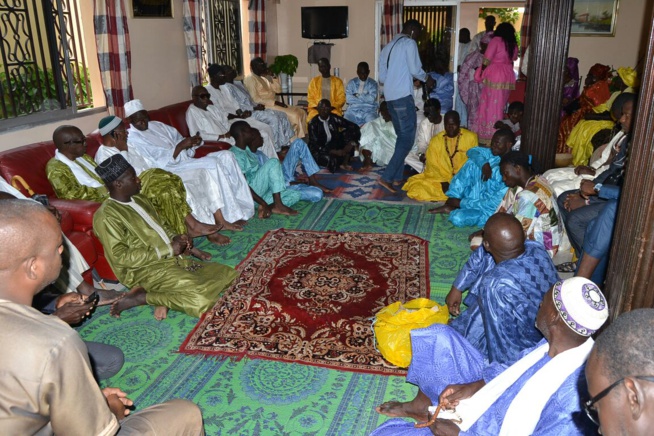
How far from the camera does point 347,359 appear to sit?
3164 mm

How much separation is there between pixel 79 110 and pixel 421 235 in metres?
3.83

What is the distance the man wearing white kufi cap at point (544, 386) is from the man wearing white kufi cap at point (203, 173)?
352 centimetres

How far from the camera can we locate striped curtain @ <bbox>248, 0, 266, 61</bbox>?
9.54 meters

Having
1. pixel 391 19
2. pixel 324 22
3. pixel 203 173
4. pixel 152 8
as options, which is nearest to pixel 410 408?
pixel 203 173

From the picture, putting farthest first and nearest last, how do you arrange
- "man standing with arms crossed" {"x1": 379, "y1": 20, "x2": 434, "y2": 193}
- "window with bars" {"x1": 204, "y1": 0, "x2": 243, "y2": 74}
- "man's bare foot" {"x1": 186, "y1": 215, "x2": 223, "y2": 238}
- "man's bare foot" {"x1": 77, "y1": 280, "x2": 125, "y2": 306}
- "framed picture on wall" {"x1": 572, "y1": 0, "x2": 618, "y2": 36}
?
1. "framed picture on wall" {"x1": 572, "y1": 0, "x2": 618, "y2": 36}
2. "window with bars" {"x1": 204, "y1": 0, "x2": 243, "y2": 74}
3. "man standing with arms crossed" {"x1": 379, "y1": 20, "x2": 434, "y2": 193}
4. "man's bare foot" {"x1": 186, "y1": 215, "x2": 223, "y2": 238}
5. "man's bare foot" {"x1": 77, "y1": 280, "x2": 125, "y2": 306}

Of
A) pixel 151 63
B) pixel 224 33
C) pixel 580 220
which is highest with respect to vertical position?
pixel 224 33

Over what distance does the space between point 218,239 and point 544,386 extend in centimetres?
362

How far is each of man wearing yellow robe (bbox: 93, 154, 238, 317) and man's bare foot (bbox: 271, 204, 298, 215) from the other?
1.87 metres

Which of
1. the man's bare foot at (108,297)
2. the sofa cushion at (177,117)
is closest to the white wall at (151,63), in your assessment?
the sofa cushion at (177,117)

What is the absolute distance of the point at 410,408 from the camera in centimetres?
265

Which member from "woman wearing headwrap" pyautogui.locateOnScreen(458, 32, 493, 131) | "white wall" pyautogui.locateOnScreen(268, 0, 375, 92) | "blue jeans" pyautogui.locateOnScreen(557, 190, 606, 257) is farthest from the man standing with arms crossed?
"white wall" pyautogui.locateOnScreen(268, 0, 375, 92)

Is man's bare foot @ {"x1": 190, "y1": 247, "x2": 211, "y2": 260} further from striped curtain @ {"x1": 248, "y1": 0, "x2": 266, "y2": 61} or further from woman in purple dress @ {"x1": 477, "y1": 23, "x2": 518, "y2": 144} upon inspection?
striped curtain @ {"x1": 248, "y1": 0, "x2": 266, "y2": 61}

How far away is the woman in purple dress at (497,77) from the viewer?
8.20 metres

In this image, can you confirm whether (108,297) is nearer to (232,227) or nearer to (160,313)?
(160,313)
